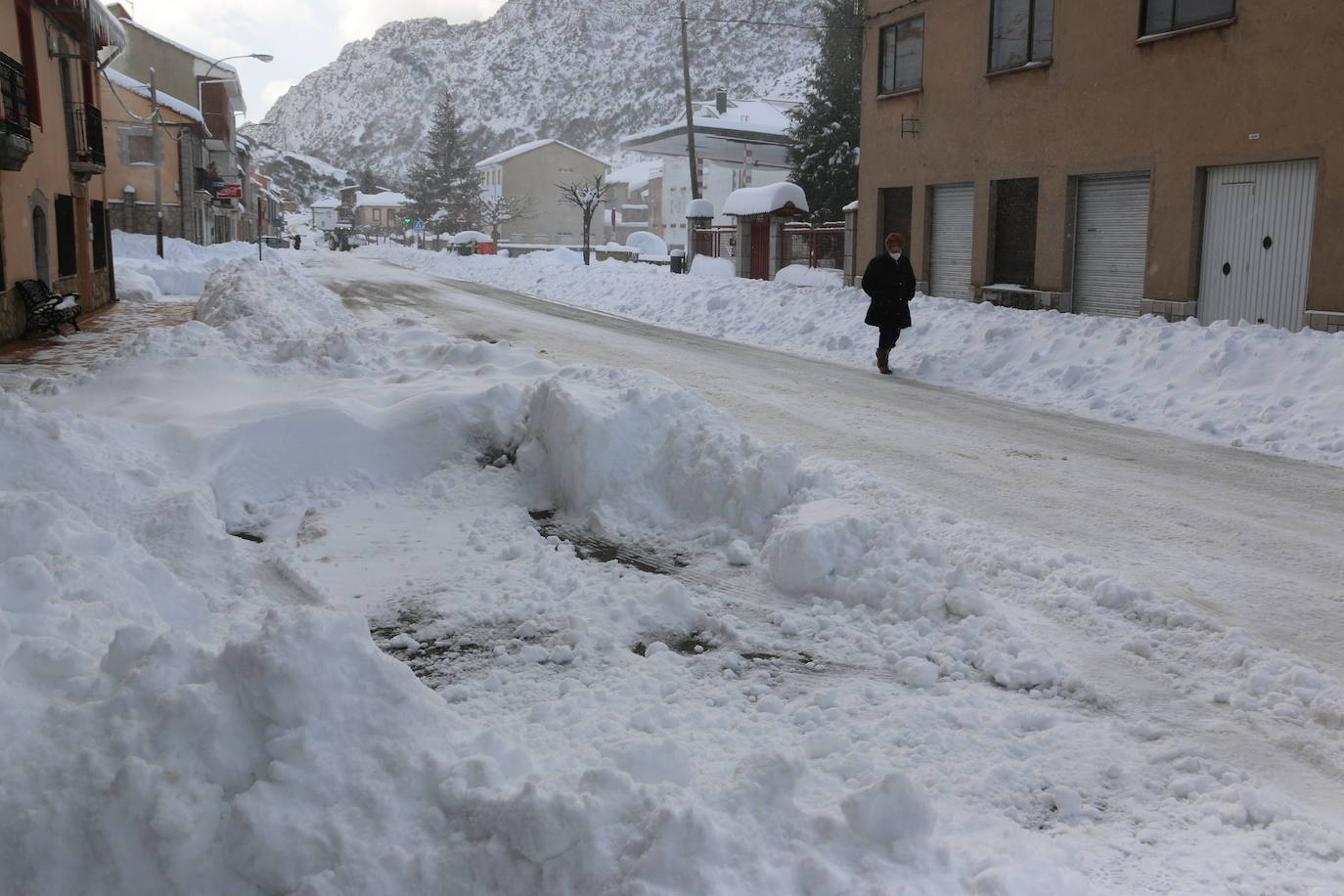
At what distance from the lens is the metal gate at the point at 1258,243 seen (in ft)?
46.4

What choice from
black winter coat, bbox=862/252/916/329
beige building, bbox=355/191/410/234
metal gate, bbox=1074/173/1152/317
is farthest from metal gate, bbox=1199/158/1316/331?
beige building, bbox=355/191/410/234

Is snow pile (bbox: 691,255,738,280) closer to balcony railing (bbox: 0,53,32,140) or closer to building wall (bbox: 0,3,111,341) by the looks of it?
building wall (bbox: 0,3,111,341)

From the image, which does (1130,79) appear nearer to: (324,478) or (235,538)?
(324,478)

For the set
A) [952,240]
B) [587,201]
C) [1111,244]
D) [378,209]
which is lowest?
[1111,244]

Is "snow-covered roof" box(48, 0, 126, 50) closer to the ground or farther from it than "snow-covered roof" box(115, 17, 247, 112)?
closer to the ground

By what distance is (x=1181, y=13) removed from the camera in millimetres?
15672

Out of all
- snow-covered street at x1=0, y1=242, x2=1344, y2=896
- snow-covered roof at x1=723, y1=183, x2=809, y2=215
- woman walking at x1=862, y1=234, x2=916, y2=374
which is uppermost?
snow-covered roof at x1=723, y1=183, x2=809, y2=215

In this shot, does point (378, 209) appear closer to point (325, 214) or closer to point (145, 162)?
point (325, 214)

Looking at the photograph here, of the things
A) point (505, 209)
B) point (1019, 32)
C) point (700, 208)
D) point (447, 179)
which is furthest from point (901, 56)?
point (447, 179)

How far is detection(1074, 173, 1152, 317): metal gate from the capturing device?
55.9ft

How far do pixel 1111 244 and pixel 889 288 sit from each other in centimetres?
597

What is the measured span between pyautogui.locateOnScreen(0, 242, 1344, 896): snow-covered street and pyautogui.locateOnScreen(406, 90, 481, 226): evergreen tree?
3107 inches

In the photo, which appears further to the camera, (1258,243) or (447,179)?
(447,179)

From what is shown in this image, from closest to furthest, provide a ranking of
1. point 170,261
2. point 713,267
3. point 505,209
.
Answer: point 713,267 < point 170,261 < point 505,209
